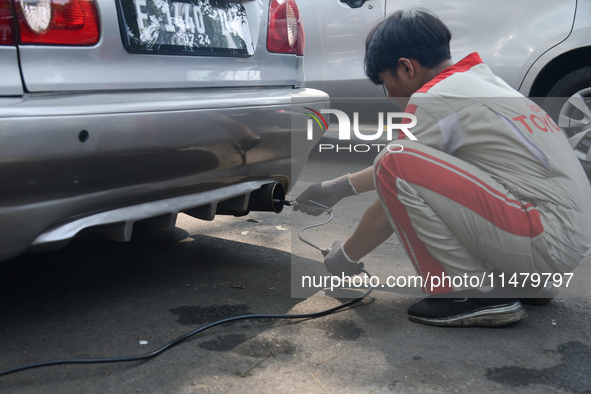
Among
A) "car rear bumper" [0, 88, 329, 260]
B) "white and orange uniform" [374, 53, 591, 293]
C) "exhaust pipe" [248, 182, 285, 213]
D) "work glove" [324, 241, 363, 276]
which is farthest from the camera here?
"exhaust pipe" [248, 182, 285, 213]

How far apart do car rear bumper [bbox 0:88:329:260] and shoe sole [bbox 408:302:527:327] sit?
0.85 m

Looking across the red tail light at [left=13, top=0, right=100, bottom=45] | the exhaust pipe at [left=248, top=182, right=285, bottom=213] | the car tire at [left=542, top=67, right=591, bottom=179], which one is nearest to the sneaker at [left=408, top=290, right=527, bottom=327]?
the exhaust pipe at [left=248, top=182, right=285, bottom=213]

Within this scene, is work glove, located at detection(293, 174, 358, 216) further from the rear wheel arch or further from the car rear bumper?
the rear wheel arch

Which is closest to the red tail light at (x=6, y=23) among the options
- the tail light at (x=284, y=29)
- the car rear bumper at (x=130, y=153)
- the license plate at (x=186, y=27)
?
the car rear bumper at (x=130, y=153)

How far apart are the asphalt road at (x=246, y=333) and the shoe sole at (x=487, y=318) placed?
0.08ft

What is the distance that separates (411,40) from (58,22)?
1.08 m

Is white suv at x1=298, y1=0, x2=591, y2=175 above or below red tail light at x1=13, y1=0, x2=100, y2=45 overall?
below

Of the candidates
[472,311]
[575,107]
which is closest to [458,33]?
[575,107]

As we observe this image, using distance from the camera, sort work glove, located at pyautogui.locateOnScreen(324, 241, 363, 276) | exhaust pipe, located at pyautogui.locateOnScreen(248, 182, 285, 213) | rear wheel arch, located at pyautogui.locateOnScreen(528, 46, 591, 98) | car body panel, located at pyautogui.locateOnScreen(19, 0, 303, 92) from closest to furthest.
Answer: car body panel, located at pyautogui.locateOnScreen(19, 0, 303, 92)
work glove, located at pyautogui.locateOnScreen(324, 241, 363, 276)
exhaust pipe, located at pyautogui.locateOnScreen(248, 182, 285, 213)
rear wheel arch, located at pyautogui.locateOnScreen(528, 46, 591, 98)

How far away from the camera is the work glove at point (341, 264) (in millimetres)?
2359

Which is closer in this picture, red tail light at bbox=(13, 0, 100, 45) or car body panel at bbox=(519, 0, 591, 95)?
red tail light at bbox=(13, 0, 100, 45)

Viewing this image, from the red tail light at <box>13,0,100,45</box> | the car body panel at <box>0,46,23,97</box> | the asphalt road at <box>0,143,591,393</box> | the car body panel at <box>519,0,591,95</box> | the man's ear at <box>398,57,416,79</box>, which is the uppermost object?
the red tail light at <box>13,0,100,45</box>

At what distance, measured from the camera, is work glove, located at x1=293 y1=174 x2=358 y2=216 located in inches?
101

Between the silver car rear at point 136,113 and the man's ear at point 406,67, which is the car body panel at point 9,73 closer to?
the silver car rear at point 136,113
